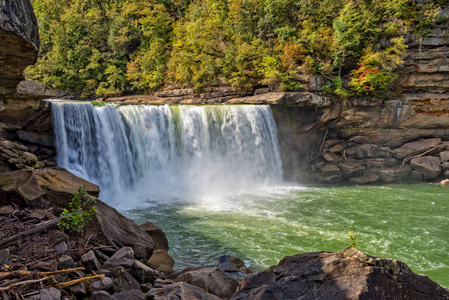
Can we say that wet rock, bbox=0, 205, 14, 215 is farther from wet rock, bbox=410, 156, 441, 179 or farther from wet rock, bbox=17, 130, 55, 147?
wet rock, bbox=410, 156, 441, 179

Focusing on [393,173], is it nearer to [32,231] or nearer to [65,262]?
[65,262]

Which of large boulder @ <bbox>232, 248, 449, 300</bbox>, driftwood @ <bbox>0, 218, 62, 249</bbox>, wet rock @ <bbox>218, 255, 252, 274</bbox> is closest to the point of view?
large boulder @ <bbox>232, 248, 449, 300</bbox>

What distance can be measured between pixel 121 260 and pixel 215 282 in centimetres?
136

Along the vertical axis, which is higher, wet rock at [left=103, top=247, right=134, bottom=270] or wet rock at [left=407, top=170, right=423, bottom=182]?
wet rock at [left=103, top=247, right=134, bottom=270]

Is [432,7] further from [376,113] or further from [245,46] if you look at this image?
[245,46]

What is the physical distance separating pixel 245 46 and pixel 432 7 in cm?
1024

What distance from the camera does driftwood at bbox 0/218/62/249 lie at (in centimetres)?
398

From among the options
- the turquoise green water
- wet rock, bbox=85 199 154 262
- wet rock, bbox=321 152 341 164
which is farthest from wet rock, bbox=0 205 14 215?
wet rock, bbox=321 152 341 164

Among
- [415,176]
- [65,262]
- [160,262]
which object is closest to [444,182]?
[415,176]

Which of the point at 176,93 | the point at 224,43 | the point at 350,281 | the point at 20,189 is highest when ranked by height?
the point at 224,43

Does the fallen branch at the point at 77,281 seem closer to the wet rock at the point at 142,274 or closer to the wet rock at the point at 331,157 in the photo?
the wet rock at the point at 142,274

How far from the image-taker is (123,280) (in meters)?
3.90

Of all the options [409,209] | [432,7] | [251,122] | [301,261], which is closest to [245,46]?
[251,122]

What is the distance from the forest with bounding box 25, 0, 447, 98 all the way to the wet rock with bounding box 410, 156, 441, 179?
413cm
